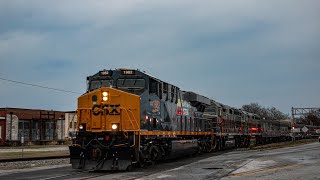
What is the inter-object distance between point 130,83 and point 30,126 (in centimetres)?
4613

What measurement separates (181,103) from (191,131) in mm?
2131

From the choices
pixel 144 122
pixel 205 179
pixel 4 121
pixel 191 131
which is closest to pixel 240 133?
pixel 191 131

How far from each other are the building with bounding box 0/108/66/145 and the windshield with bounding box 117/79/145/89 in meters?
38.5

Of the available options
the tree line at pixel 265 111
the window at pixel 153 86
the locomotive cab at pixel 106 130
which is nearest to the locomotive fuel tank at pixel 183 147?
the window at pixel 153 86

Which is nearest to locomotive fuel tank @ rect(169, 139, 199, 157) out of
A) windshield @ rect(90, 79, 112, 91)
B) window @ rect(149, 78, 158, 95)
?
window @ rect(149, 78, 158, 95)

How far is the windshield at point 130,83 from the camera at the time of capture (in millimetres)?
16062

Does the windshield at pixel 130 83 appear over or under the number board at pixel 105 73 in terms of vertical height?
under

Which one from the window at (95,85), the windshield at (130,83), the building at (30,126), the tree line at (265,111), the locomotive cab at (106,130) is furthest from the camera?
the tree line at (265,111)

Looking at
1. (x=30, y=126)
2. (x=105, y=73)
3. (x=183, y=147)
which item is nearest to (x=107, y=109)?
(x=105, y=73)

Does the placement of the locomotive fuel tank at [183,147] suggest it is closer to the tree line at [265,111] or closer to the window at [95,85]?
the window at [95,85]

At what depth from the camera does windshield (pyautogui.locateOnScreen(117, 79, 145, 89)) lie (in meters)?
16.1

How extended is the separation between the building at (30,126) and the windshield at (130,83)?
38499 millimetres

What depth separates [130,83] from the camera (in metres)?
16.1

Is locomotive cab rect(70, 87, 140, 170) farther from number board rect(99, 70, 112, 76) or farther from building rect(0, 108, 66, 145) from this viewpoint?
building rect(0, 108, 66, 145)
